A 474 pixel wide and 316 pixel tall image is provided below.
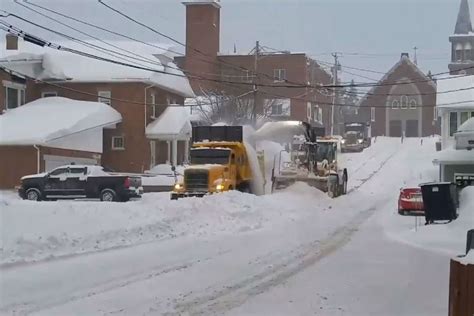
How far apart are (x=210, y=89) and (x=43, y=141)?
108 ft

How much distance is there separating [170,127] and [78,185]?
17.6 metres

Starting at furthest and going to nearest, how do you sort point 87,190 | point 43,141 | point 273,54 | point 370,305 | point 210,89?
point 273,54 < point 210,89 < point 43,141 < point 87,190 < point 370,305

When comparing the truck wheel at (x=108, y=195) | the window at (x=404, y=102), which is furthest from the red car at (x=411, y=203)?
the window at (x=404, y=102)

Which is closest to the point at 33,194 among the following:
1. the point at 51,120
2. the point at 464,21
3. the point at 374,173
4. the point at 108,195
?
the point at 108,195

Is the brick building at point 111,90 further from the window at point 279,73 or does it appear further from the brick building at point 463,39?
the brick building at point 463,39

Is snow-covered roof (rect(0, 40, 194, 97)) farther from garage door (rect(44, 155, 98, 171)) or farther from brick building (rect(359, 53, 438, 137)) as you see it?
brick building (rect(359, 53, 438, 137))

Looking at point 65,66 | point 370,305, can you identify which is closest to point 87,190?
point 65,66

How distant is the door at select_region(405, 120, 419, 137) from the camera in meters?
92.0

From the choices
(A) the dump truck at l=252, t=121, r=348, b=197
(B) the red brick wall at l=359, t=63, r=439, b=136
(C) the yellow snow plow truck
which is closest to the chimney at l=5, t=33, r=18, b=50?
(A) the dump truck at l=252, t=121, r=348, b=197

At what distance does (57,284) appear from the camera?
11.9 m

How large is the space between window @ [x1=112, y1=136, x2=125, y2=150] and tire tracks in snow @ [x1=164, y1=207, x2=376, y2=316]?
33.7 metres

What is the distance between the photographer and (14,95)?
4909 centimetres

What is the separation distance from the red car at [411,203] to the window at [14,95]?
95.0 feet

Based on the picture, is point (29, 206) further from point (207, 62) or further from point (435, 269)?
point (207, 62)
